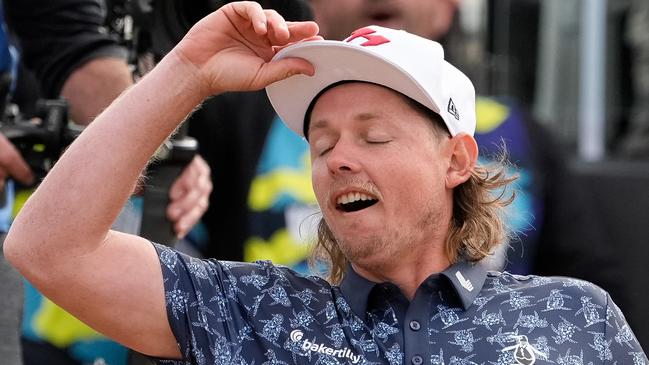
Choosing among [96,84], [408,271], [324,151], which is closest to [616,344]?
[408,271]

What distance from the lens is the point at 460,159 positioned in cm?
295

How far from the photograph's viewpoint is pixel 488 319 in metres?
2.79

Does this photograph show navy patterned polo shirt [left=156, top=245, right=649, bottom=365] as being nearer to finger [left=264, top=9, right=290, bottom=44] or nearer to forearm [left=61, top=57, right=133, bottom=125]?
finger [left=264, top=9, right=290, bottom=44]

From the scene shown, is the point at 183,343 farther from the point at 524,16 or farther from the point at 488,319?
the point at 524,16

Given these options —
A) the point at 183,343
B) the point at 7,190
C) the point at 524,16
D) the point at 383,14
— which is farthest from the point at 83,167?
the point at 524,16

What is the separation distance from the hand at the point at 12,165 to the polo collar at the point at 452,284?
0.92 metres

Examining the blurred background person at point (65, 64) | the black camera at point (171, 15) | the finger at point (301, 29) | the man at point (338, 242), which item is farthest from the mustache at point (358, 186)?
the blurred background person at point (65, 64)

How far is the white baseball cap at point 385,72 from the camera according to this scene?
9.07ft

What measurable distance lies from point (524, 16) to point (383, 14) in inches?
125

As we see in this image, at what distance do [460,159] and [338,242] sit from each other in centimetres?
34

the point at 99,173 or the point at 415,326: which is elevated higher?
the point at 99,173

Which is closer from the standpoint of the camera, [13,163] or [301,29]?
[301,29]

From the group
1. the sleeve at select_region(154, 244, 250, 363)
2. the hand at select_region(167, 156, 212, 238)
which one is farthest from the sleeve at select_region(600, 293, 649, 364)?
the hand at select_region(167, 156, 212, 238)

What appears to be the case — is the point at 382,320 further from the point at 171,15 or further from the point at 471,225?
the point at 171,15
